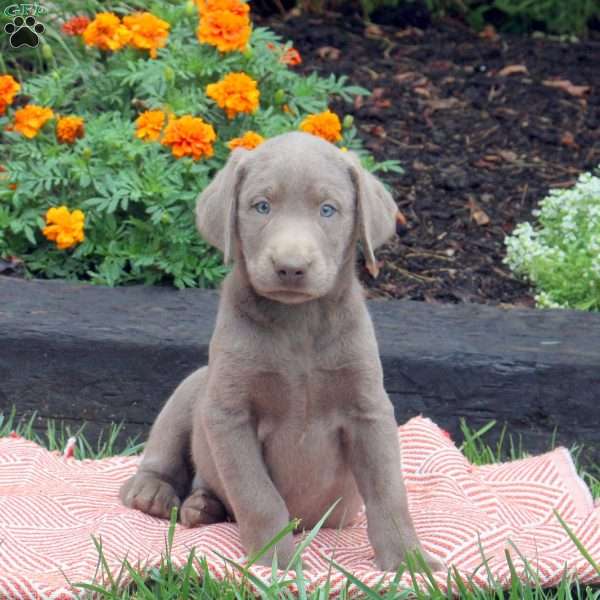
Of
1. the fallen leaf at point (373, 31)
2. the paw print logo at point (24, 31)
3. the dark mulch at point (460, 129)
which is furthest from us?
the fallen leaf at point (373, 31)

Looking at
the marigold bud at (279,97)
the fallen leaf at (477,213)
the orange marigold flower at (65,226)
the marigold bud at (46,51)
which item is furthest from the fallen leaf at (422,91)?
Result: the orange marigold flower at (65,226)

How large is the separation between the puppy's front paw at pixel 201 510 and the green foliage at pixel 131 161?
63.6 inches

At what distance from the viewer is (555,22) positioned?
9.05 m

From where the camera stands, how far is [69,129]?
593 centimetres

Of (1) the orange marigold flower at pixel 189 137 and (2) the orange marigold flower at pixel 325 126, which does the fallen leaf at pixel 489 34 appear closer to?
(2) the orange marigold flower at pixel 325 126

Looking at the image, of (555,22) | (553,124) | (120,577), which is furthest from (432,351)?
(555,22)

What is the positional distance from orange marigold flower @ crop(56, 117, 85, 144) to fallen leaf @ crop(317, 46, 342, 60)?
274 cm

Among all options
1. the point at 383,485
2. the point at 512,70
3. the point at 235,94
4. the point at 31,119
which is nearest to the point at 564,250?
the point at 235,94

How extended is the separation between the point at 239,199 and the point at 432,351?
1.56 metres

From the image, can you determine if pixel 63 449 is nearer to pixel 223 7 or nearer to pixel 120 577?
pixel 120 577

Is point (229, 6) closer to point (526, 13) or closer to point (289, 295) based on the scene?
point (289, 295)

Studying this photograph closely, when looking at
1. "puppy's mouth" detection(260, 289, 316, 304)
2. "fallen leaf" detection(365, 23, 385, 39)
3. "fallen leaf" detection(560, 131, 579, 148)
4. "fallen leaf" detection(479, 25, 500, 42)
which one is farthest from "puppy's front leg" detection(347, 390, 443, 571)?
"fallen leaf" detection(479, 25, 500, 42)

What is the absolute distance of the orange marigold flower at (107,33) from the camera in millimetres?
6172

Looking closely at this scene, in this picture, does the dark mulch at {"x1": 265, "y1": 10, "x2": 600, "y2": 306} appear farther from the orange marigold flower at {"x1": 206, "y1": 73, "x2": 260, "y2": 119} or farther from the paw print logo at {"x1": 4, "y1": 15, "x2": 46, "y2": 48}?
the paw print logo at {"x1": 4, "y1": 15, "x2": 46, "y2": 48}
